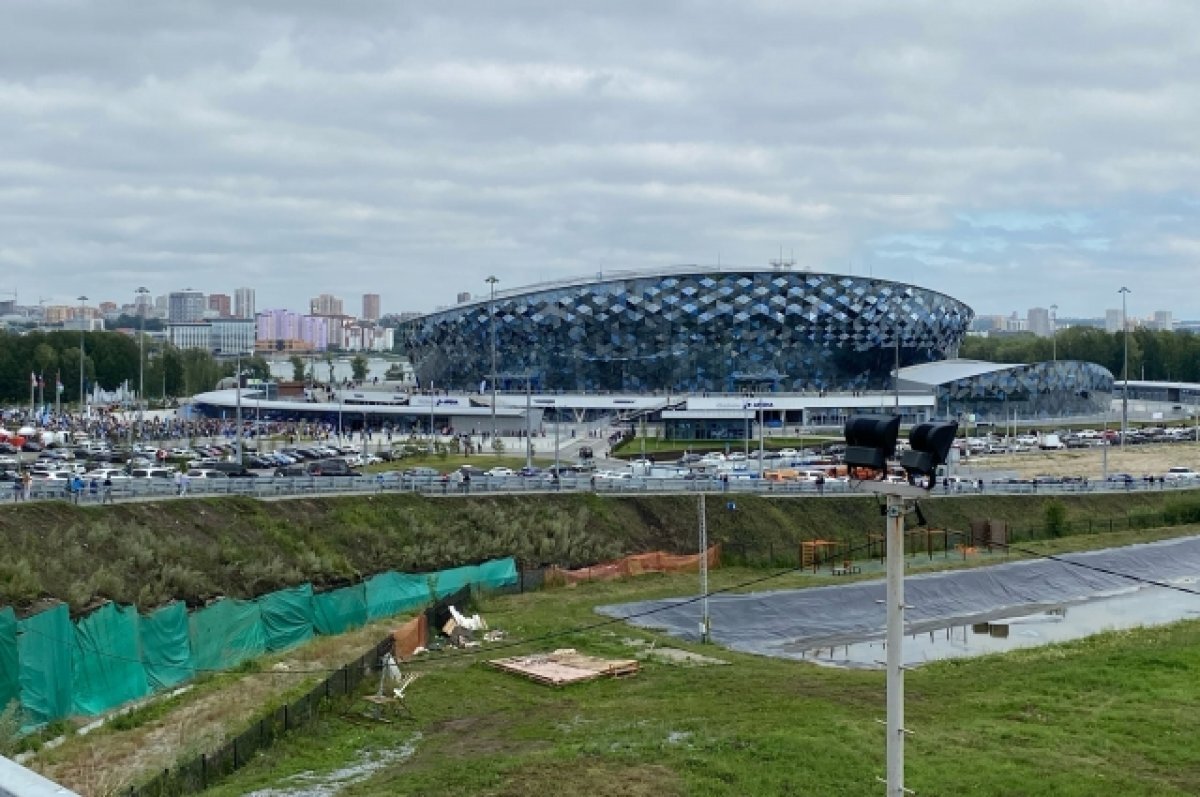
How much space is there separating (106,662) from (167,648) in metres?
1.70

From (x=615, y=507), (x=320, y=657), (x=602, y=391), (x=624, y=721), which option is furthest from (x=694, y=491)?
(x=602, y=391)

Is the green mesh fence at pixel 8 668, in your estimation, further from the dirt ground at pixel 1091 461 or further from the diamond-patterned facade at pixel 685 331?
the diamond-patterned facade at pixel 685 331

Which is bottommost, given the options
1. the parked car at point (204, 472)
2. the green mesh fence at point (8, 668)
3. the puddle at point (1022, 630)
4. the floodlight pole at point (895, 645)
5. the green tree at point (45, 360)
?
the puddle at point (1022, 630)

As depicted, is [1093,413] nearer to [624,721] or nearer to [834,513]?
[834,513]

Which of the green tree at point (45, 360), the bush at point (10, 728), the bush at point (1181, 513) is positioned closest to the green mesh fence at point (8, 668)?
the bush at point (10, 728)

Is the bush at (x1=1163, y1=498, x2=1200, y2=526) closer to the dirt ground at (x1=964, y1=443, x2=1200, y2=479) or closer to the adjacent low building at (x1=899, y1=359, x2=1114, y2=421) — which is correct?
the dirt ground at (x1=964, y1=443, x2=1200, y2=479)

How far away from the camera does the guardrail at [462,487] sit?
35125mm

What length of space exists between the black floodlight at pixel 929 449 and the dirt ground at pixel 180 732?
10982 mm

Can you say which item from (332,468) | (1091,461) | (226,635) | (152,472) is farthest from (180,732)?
(1091,461)

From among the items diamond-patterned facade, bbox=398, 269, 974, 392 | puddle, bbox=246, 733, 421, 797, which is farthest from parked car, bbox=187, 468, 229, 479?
diamond-patterned facade, bbox=398, 269, 974, 392

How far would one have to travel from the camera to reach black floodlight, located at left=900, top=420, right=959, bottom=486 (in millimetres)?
10922

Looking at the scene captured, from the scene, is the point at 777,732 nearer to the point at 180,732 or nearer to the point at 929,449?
the point at 929,449

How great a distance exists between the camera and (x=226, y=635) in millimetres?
25062

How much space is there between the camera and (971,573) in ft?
126
